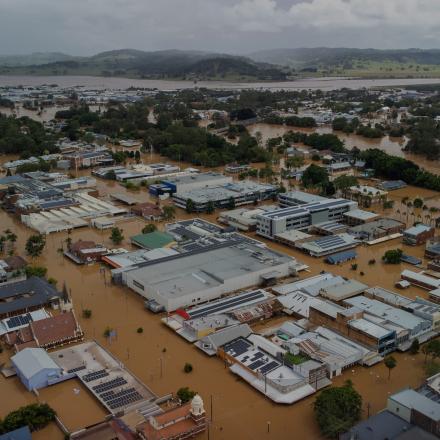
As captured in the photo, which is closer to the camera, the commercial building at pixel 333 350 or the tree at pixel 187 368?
the commercial building at pixel 333 350

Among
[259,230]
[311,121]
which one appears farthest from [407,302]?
[311,121]

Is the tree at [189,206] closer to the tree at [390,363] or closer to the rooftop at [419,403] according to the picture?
the tree at [390,363]

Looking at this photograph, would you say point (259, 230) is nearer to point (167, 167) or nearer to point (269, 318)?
point (269, 318)

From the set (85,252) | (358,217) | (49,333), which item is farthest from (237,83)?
(49,333)

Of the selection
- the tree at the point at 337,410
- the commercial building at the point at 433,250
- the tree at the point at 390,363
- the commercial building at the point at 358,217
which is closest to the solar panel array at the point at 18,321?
the tree at the point at 337,410

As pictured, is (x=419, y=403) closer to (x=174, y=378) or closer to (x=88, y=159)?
(x=174, y=378)

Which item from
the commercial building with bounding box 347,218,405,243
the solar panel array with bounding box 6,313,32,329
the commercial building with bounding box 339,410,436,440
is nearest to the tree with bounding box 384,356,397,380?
the commercial building with bounding box 339,410,436,440
